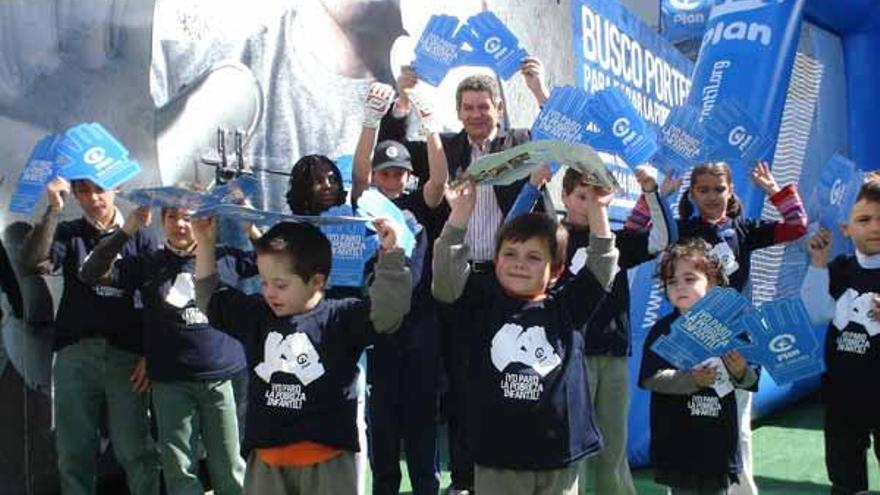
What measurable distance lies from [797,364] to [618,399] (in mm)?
875

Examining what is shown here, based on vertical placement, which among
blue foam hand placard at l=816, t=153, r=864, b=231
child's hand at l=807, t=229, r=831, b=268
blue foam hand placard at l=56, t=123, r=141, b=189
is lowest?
child's hand at l=807, t=229, r=831, b=268

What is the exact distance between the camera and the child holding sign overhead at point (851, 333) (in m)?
4.38

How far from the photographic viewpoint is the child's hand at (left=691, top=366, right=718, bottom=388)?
364 centimetres

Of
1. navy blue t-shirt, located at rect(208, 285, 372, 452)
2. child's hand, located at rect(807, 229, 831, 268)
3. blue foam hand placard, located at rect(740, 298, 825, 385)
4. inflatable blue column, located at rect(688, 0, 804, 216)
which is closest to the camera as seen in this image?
navy blue t-shirt, located at rect(208, 285, 372, 452)

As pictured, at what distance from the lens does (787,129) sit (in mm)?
7480

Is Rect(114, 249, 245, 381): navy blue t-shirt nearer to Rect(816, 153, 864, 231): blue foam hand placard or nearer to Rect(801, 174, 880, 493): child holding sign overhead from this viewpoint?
Rect(801, 174, 880, 493): child holding sign overhead

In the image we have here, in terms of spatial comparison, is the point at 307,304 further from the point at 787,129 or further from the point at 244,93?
the point at 787,129

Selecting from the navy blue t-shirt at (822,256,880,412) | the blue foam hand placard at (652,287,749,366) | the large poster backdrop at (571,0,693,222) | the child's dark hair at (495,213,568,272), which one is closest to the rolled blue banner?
the large poster backdrop at (571,0,693,222)

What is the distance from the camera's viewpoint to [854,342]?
14.5 ft

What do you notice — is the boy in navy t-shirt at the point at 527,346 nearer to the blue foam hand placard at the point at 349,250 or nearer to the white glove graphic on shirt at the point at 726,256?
the blue foam hand placard at the point at 349,250

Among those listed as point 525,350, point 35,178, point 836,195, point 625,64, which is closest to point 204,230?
point 525,350

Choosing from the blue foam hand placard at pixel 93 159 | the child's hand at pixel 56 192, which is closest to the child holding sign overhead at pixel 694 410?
the blue foam hand placard at pixel 93 159

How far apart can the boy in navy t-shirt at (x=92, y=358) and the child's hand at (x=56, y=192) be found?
178 mm

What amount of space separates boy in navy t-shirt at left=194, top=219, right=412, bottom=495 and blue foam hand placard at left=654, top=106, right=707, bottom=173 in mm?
1477
